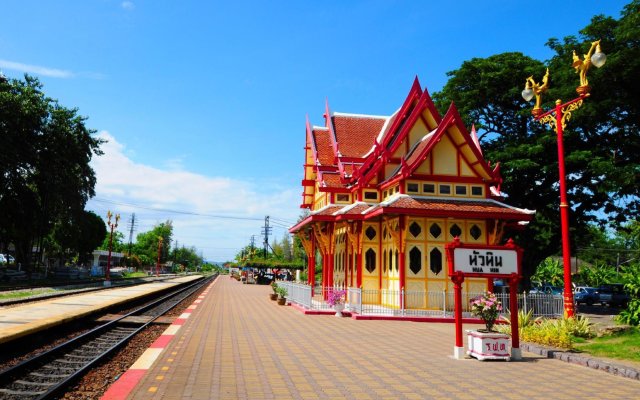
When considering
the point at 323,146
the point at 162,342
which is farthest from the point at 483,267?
the point at 323,146

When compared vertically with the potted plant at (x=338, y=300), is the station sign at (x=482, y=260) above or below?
above

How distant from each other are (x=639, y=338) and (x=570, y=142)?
18085mm

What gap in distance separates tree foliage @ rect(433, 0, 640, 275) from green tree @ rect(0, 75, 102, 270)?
100 ft

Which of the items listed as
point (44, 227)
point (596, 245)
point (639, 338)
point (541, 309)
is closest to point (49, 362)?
point (639, 338)

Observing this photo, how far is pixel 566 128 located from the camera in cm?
2638

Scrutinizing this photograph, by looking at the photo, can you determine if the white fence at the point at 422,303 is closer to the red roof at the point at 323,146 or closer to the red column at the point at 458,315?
the red column at the point at 458,315

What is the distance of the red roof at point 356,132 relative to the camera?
26667 mm

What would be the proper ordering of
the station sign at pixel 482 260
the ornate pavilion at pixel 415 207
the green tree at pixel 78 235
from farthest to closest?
the green tree at pixel 78 235, the ornate pavilion at pixel 415 207, the station sign at pixel 482 260

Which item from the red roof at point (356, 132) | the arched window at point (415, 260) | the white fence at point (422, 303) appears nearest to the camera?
the white fence at point (422, 303)

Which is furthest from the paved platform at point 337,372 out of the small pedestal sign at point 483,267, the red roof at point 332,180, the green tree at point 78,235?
the green tree at point 78,235

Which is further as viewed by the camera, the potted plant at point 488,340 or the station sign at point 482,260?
the station sign at point 482,260

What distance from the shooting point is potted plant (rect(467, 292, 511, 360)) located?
30.9 feet

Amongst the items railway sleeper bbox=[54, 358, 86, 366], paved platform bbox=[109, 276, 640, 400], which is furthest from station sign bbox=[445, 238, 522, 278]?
railway sleeper bbox=[54, 358, 86, 366]

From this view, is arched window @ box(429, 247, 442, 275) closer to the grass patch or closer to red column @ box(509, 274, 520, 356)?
the grass patch
